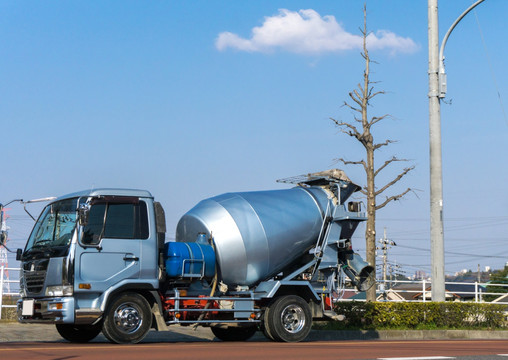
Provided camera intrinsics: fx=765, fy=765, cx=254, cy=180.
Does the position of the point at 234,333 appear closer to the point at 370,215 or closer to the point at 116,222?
the point at 116,222

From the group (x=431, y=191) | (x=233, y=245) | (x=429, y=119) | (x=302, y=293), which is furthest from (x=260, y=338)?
(x=429, y=119)

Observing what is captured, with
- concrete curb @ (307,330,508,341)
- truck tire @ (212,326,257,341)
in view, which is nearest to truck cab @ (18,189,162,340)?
truck tire @ (212,326,257,341)

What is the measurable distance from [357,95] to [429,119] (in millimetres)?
5514

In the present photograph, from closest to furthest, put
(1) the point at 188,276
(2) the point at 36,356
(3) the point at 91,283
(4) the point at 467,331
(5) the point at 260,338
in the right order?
(2) the point at 36,356, (3) the point at 91,283, (1) the point at 188,276, (5) the point at 260,338, (4) the point at 467,331

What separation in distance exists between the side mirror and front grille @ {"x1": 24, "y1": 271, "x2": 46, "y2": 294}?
45.2 inches

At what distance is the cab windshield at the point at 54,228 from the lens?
511 inches

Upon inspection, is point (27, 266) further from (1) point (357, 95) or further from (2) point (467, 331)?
(1) point (357, 95)

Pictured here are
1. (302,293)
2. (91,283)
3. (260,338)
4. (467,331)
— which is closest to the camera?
(91,283)

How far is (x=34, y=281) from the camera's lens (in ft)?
43.2

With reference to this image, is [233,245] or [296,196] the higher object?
[296,196]

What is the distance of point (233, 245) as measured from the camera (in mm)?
14609

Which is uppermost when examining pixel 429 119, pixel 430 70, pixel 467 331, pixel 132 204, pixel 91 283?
pixel 430 70

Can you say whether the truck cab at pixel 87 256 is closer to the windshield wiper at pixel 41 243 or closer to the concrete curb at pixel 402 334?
the windshield wiper at pixel 41 243

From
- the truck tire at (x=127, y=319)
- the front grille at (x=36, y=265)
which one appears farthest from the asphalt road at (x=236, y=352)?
the front grille at (x=36, y=265)
